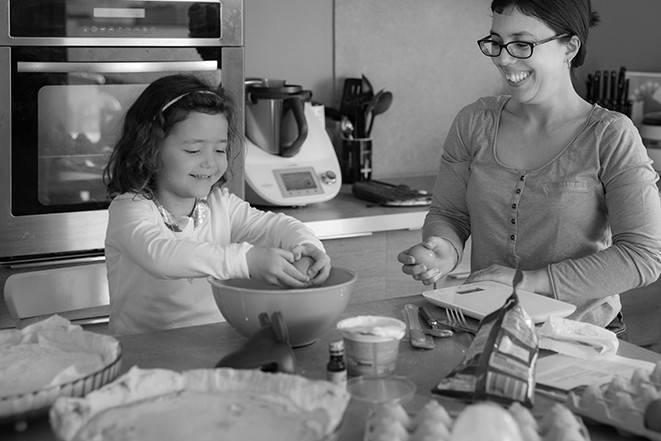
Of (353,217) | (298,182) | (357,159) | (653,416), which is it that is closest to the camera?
(653,416)

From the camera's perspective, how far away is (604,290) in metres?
1.98

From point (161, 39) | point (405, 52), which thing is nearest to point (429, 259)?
point (161, 39)

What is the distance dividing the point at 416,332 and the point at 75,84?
141cm

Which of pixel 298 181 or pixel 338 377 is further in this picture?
pixel 298 181

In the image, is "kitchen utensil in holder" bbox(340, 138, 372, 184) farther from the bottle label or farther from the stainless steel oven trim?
the bottle label

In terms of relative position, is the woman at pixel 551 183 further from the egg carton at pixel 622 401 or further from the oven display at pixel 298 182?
Answer: the oven display at pixel 298 182

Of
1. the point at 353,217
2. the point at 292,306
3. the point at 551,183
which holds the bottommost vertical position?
the point at 353,217

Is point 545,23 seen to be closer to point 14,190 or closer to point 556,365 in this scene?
point 556,365

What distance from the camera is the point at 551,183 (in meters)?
2.08

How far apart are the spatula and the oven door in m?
1.23

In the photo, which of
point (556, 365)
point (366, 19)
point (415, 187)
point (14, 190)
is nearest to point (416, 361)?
point (556, 365)

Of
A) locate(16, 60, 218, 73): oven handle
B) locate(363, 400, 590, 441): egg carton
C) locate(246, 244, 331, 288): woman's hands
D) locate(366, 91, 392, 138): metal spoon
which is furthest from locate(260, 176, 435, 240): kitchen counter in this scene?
locate(363, 400, 590, 441): egg carton

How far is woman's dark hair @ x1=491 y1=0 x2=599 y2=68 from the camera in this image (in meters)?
2.01

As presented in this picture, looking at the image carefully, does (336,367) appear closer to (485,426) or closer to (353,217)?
(485,426)
